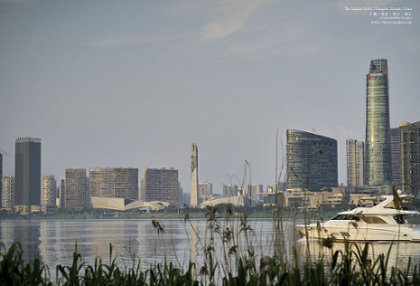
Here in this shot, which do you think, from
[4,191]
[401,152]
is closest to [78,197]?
[4,191]

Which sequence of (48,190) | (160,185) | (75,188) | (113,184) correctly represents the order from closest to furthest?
(113,184) → (75,188) → (160,185) → (48,190)

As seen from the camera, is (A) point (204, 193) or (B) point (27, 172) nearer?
(A) point (204, 193)

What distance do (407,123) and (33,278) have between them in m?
122

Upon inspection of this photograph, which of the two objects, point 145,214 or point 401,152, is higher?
point 401,152

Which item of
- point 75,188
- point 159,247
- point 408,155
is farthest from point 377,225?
point 75,188

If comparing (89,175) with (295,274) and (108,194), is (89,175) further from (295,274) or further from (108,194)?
(295,274)

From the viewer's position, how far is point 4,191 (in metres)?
Result: 126

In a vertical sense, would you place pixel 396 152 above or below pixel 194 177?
above

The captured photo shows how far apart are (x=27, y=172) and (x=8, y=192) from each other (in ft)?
18.0

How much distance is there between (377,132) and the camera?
375 feet

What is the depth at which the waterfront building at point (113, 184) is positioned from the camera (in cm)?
13300

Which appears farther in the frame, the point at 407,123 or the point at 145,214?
the point at 407,123

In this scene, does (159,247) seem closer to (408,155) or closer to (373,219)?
(373,219)

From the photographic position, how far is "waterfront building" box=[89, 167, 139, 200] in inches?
5236
